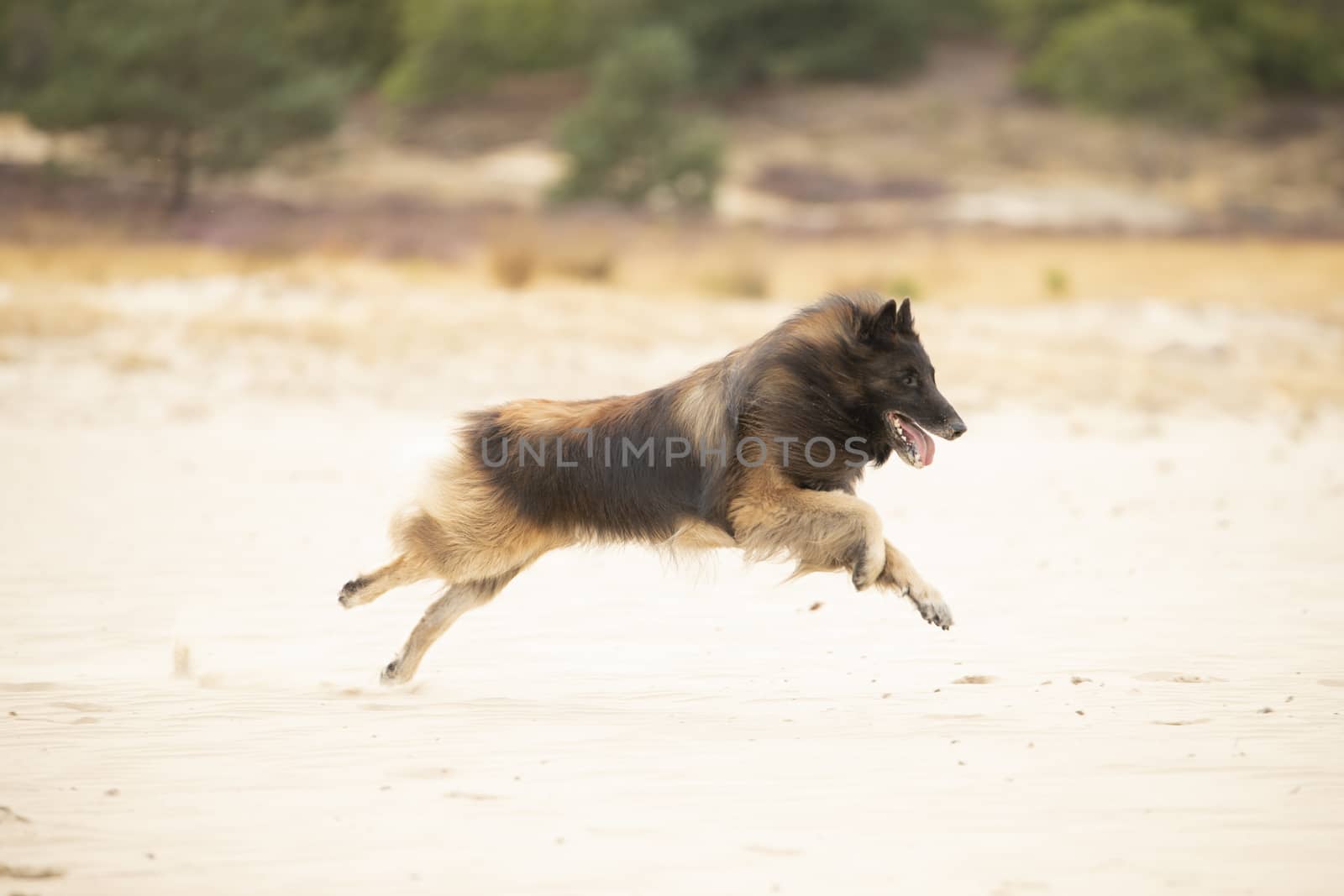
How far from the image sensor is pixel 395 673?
652 cm

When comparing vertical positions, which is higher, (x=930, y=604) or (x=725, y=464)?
(x=725, y=464)

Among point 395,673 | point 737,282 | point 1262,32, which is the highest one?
point 1262,32

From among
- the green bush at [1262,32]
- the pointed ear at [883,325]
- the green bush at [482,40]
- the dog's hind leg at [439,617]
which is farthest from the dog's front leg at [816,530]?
the green bush at [1262,32]

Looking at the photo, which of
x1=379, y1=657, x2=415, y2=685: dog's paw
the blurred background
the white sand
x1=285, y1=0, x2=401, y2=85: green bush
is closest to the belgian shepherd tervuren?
x1=379, y1=657, x2=415, y2=685: dog's paw

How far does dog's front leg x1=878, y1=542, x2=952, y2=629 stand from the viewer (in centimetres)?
609

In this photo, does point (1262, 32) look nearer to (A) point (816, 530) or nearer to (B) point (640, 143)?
(B) point (640, 143)

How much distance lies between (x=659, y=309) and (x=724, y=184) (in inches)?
805

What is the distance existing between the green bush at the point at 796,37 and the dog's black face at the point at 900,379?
51.2 metres

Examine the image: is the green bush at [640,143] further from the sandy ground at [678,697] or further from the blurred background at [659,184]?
the sandy ground at [678,697]

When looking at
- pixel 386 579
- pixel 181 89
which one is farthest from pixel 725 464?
pixel 181 89

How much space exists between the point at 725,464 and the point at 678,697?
3.09ft

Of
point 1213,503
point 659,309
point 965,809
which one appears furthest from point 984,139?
point 965,809

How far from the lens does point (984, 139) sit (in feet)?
157

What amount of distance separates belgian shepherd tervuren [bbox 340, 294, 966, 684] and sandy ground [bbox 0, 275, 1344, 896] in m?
0.38
